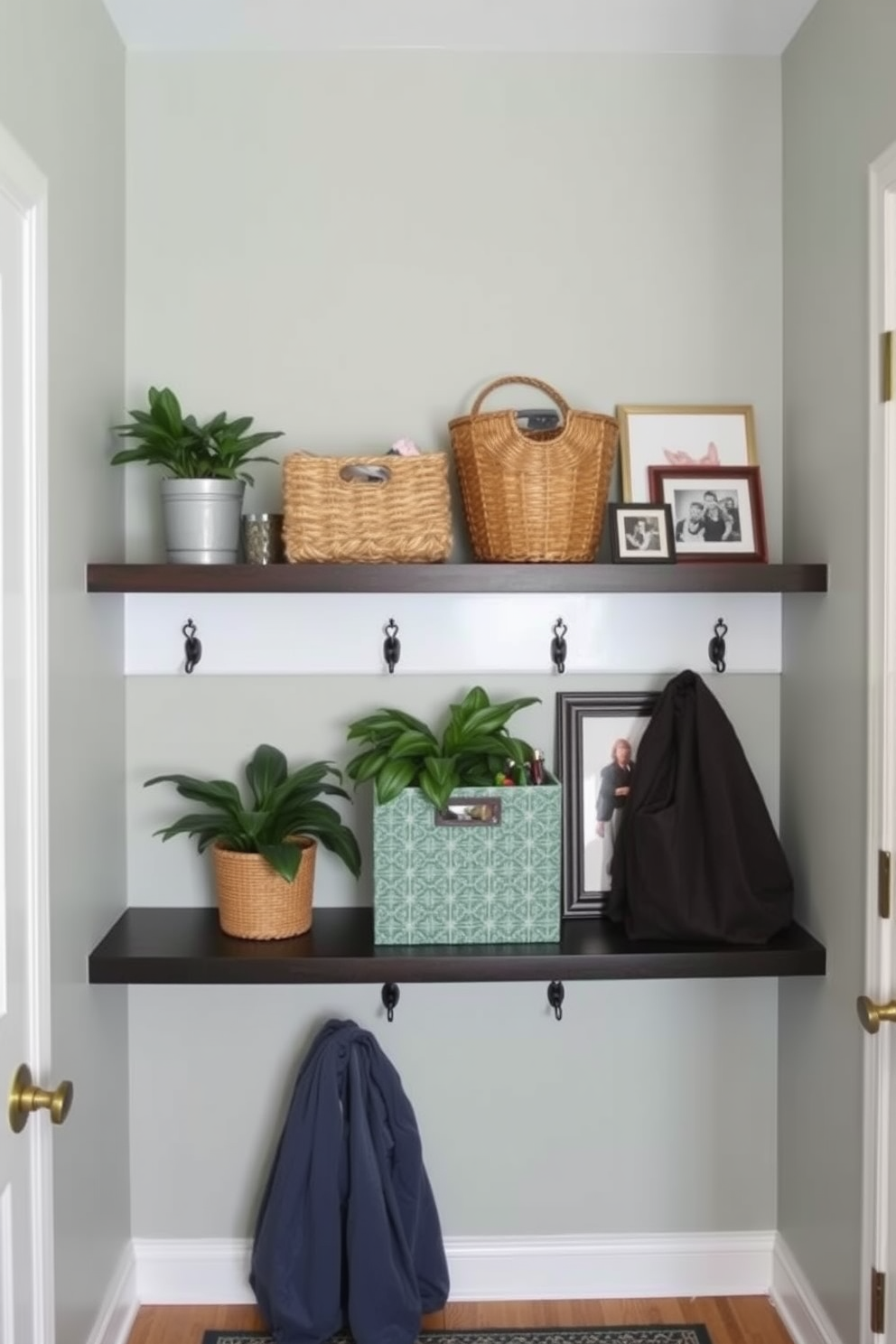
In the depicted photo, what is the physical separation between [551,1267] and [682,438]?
159 cm

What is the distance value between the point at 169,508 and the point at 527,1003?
1.13 meters

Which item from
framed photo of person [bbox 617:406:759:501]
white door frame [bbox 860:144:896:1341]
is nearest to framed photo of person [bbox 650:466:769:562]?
framed photo of person [bbox 617:406:759:501]

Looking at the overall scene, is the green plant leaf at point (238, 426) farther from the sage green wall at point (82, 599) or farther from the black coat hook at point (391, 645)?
the black coat hook at point (391, 645)

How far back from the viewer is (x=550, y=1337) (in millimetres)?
2197

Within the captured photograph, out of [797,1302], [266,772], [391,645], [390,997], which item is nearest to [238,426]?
[391,645]

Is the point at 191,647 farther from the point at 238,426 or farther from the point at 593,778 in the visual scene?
the point at 593,778

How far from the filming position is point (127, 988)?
2289mm

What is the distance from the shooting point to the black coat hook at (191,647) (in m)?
2.25

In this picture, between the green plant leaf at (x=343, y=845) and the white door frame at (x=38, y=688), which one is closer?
the white door frame at (x=38, y=688)

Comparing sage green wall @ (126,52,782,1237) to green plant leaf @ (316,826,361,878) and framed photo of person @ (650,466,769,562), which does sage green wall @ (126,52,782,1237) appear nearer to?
framed photo of person @ (650,466,769,562)

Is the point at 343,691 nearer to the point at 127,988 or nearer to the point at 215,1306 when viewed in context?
the point at 127,988

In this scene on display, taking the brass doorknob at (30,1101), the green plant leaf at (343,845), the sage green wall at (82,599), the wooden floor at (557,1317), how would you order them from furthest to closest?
the wooden floor at (557,1317) → the green plant leaf at (343,845) → the sage green wall at (82,599) → the brass doorknob at (30,1101)

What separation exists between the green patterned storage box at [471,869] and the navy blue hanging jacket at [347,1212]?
30 centimetres

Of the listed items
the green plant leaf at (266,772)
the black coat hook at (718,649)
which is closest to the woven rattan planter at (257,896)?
the green plant leaf at (266,772)
